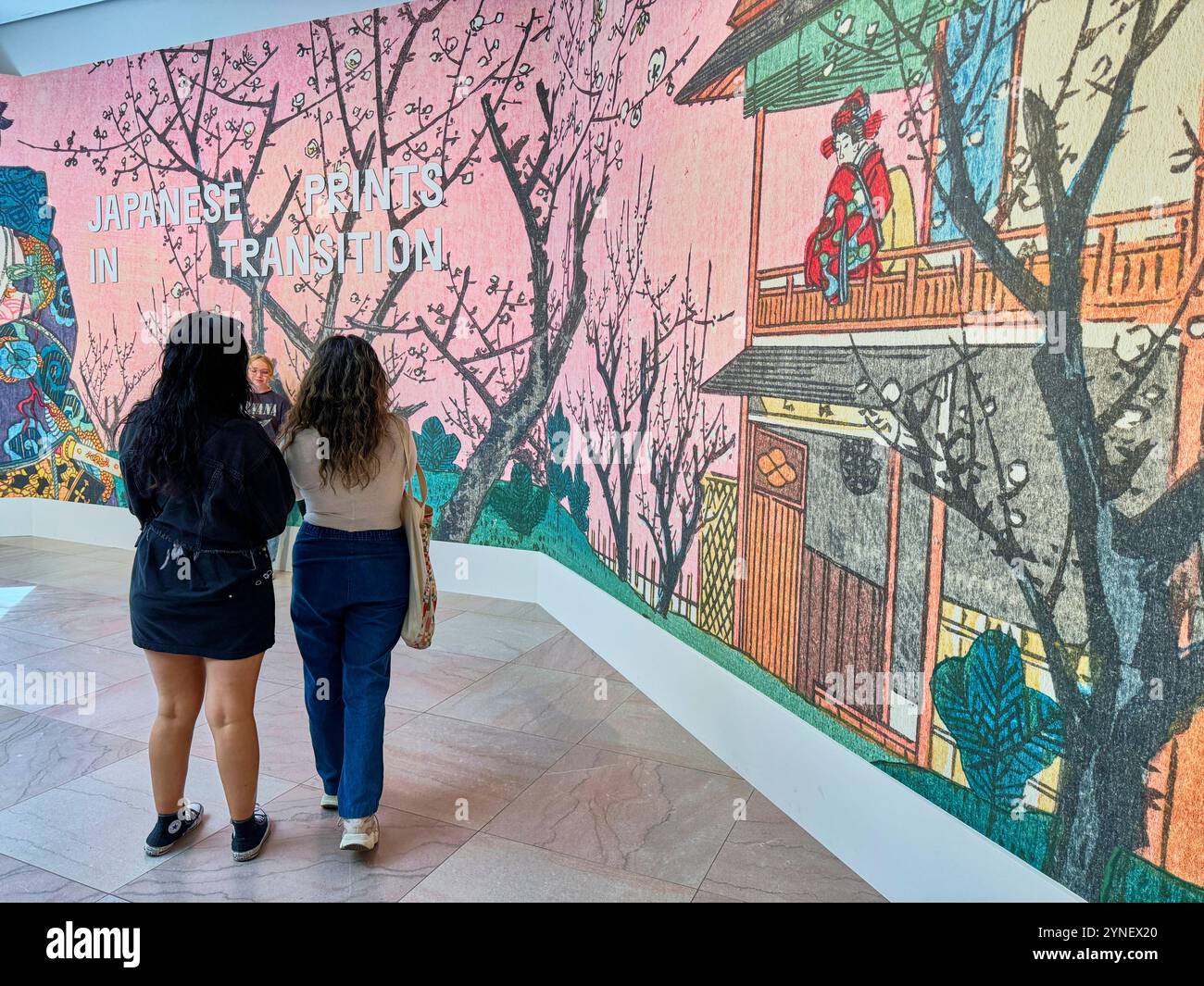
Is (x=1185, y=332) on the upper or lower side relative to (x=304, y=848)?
upper

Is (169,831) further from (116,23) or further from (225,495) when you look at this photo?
(116,23)

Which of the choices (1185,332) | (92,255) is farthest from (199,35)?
(1185,332)

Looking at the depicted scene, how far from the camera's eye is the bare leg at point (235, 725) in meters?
2.23

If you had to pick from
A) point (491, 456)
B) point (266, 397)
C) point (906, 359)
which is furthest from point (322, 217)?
point (906, 359)

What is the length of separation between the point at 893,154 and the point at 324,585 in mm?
1873

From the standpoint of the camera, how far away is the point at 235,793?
230cm

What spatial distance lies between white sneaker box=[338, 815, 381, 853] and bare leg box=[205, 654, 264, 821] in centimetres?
27

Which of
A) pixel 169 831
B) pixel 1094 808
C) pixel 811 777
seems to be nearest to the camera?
pixel 1094 808

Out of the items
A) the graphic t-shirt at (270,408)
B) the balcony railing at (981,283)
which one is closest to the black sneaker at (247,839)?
the balcony railing at (981,283)

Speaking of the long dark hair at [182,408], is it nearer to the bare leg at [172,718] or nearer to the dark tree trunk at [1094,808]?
the bare leg at [172,718]

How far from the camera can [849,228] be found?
2295 millimetres

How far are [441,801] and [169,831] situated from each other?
776mm

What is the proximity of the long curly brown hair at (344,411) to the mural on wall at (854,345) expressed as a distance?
4.06ft
